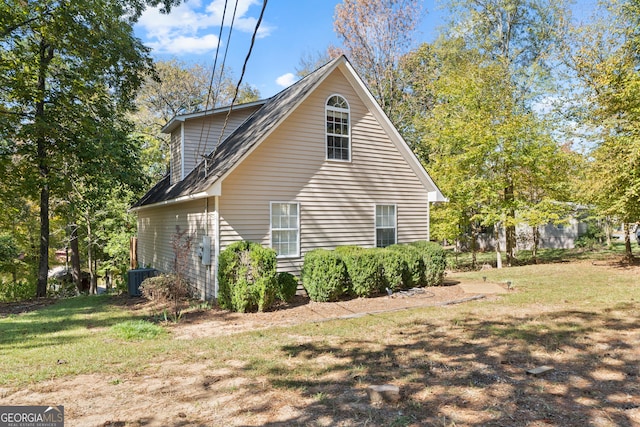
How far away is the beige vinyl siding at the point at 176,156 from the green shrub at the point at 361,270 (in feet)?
21.7

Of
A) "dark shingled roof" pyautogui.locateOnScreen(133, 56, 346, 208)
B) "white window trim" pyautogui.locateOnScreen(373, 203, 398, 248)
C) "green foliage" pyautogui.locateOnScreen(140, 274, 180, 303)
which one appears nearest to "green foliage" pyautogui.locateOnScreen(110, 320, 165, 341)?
"green foliage" pyautogui.locateOnScreen(140, 274, 180, 303)

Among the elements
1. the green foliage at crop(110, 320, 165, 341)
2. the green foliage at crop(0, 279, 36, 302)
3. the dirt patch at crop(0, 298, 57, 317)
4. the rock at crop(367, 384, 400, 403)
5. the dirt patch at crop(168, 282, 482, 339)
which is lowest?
the green foliage at crop(0, 279, 36, 302)

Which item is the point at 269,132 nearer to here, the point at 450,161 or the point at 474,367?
the point at 474,367

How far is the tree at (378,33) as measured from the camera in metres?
20.1

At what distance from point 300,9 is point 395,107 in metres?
18.4

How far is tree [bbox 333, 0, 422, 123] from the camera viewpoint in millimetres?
20078

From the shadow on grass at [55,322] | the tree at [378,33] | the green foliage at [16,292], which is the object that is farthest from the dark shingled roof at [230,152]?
the green foliage at [16,292]

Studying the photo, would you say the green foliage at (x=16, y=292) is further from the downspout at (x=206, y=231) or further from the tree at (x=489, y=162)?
the tree at (x=489, y=162)

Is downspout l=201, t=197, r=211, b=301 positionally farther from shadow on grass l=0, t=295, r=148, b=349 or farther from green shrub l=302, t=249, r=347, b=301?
green shrub l=302, t=249, r=347, b=301

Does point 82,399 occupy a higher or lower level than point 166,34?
lower

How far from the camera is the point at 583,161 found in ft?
49.8

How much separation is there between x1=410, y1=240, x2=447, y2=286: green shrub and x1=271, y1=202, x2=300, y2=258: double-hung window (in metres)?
3.74

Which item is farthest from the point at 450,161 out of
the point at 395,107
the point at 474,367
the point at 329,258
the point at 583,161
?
the point at 474,367

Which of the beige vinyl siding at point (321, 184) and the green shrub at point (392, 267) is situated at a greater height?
the beige vinyl siding at point (321, 184)
